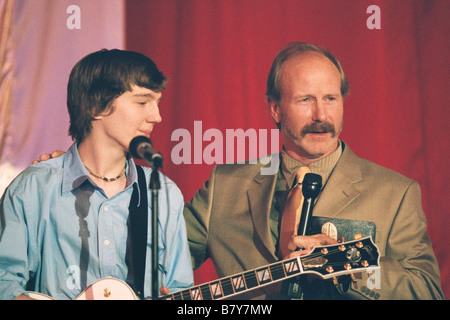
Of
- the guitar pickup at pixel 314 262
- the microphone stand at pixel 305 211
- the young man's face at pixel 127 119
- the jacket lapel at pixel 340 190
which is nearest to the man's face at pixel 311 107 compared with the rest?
the jacket lapel at pixel 340 190

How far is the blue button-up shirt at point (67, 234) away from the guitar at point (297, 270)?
0.11 meters

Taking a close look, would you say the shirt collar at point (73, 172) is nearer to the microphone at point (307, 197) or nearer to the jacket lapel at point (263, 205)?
the jacket lapel at point (263, 205)

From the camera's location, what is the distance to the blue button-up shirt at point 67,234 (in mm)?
2453

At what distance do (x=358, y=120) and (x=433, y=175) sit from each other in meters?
0.50

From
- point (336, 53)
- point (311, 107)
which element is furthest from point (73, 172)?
point (336, 53)

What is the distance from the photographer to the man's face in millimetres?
2811

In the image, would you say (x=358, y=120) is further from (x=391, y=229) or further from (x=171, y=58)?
(x=171, y=58)

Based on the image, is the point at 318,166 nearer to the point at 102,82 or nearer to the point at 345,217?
the point at 345,217

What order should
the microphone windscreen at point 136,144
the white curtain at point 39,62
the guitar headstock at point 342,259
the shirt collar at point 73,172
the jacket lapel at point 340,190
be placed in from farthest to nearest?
1. the white curtain at point 39,62
2. the jacket lapel at point 340,190
3. the shirt collar at point 73,172
4. the guitar headstock at point 342,259
5. the microphone windscreen at point 136,144

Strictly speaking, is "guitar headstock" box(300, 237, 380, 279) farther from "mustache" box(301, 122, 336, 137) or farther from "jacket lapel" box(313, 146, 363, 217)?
"mustache" box(301, 122, 336, 137)

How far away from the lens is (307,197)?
2492 mm

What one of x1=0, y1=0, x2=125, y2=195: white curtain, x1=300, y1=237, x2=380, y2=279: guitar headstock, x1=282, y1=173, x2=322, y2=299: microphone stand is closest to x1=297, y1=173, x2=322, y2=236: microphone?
x1=282, y1=173, x2=322, y2=299: microphone stand

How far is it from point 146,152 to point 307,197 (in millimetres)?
786

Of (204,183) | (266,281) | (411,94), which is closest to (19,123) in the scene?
(204,183)
